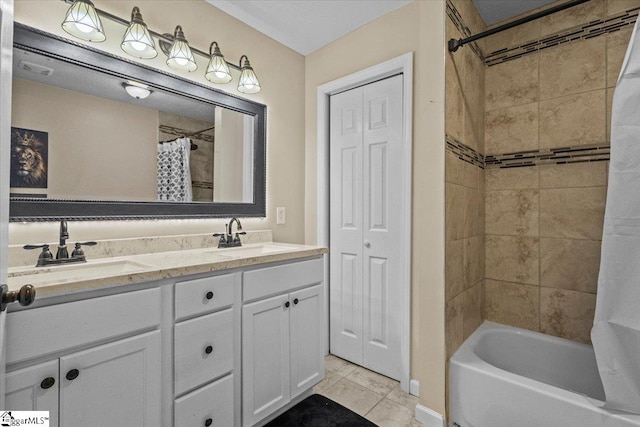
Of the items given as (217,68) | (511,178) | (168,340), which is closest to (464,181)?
(511,178)

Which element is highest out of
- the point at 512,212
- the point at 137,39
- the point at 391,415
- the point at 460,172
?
the point at 137,39

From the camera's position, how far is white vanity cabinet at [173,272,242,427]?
124 centimetres

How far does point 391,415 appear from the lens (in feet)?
5.75

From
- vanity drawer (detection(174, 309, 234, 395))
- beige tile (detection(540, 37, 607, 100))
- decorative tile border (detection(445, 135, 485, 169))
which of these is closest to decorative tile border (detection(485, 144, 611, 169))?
decorative tile border (detection(445, 135, 485, 169))

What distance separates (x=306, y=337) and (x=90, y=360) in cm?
104

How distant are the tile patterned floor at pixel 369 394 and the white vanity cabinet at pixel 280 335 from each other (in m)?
0.25

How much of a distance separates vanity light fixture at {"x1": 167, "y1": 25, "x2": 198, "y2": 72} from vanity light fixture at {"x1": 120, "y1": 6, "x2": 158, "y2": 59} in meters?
0.11

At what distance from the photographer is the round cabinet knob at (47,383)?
3.03 feet

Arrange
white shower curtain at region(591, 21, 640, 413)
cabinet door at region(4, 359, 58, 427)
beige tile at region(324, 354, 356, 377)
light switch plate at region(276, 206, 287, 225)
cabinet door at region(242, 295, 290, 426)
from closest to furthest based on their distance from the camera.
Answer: cabinet door at region(4, 359, 58, 427) < white shower curtain at region(591, 21, 640, 413) < cabinet door at region(242, 295, 290, 426) < beige tile at region(324, 354, 356, 377) < light switch plate at region(276, 206, 287, 225)

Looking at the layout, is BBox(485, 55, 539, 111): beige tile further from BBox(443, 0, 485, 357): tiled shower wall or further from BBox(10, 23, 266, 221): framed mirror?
BBox(10, 23, 266, 221): framed mirror

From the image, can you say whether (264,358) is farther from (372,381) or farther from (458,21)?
(458,21)

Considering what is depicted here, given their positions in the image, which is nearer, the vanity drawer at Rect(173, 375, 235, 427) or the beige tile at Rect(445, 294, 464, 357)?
the vanity drawer at Rect(173, 375, 235, 427)

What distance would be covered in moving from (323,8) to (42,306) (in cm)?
214

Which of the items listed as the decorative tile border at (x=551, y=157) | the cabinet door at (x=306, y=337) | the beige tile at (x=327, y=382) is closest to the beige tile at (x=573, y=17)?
the decorative tile border at (x=551, y=157)
